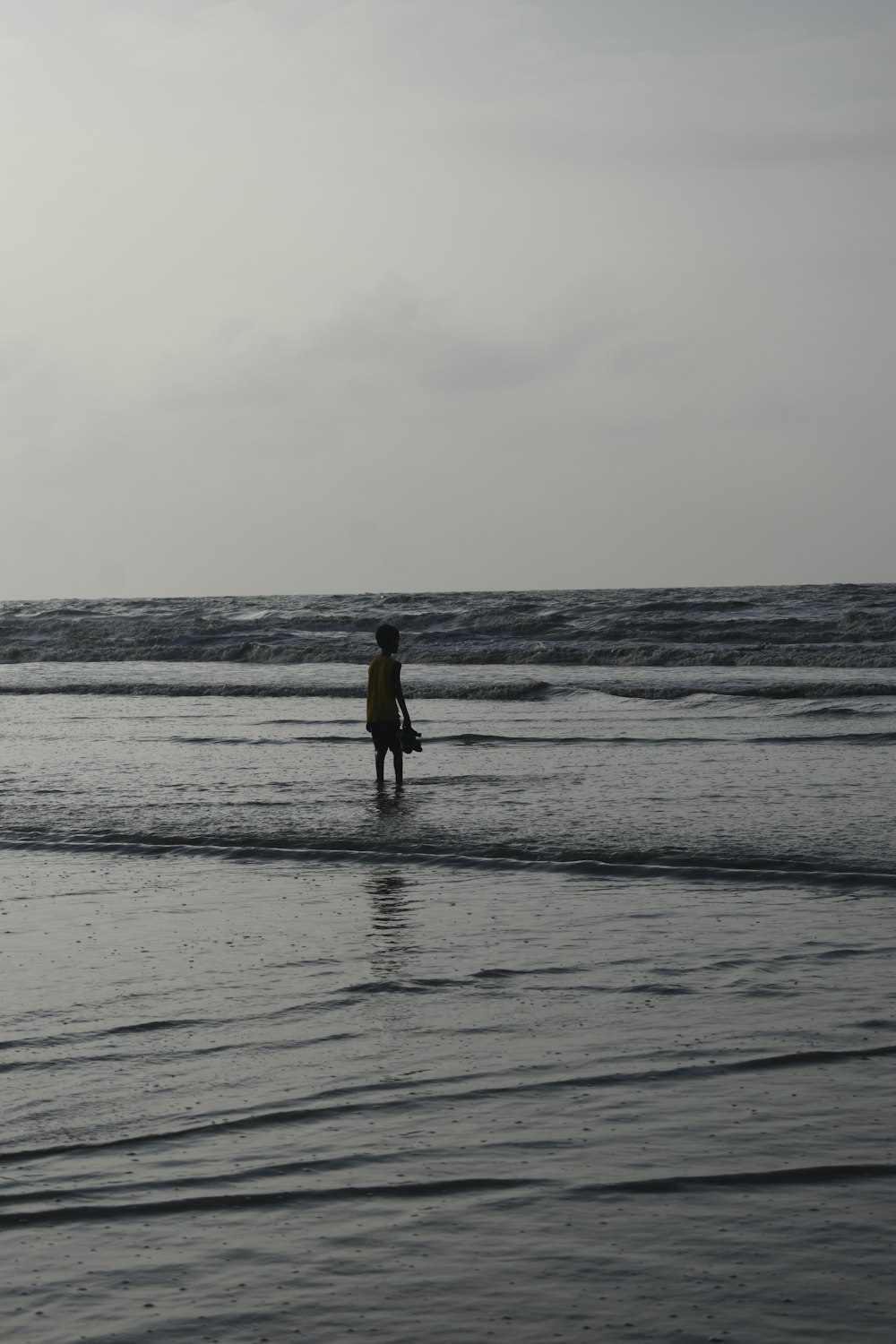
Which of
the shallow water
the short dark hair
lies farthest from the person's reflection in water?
the short dark hair

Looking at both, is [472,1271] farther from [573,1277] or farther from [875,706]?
[875,706]

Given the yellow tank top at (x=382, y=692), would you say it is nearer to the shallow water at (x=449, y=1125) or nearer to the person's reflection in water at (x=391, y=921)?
the person's reflection in water at (x=391, y=921)

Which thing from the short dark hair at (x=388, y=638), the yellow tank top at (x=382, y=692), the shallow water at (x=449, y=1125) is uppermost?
the short dark hair at (x=388, y=638)

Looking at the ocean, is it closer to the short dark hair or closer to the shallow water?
the shallow water

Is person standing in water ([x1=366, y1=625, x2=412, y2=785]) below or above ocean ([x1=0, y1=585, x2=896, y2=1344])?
above

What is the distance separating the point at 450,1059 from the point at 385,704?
25.5 ft

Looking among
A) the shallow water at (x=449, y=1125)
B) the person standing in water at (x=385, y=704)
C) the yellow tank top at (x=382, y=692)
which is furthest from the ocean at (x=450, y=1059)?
the yellow tank top at (x=382, y=692)

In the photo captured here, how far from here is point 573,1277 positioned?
3291 millimetres

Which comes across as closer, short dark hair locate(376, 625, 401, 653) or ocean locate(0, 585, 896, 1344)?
ocean locate(0, 585, 896, 1344)

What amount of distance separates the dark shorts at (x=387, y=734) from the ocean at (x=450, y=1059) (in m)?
0.38

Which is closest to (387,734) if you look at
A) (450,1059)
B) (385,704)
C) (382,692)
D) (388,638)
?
(385,704)

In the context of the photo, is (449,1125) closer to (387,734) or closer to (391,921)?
(391,921)

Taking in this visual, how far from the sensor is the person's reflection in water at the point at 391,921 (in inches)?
240

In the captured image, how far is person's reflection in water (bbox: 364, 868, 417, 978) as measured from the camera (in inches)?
240
